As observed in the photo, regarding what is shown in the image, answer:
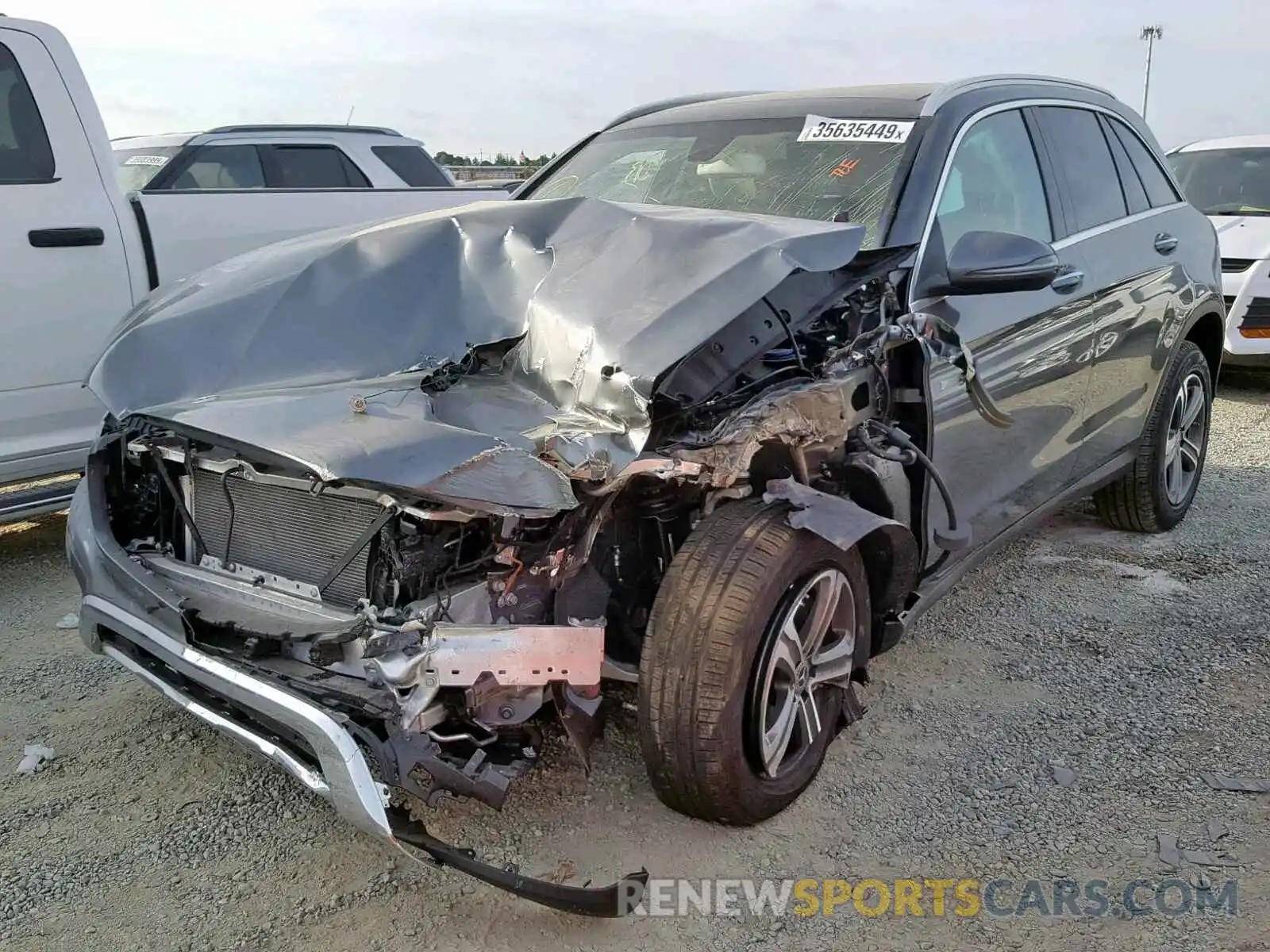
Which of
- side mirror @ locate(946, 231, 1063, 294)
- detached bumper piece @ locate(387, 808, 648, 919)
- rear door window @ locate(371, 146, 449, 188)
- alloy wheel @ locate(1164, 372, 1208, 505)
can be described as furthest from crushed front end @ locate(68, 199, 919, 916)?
rear door window @ locate(371, 146, 449, 188)

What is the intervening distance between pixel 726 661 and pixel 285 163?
652 cm

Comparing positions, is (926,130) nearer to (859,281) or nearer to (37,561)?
(859,281)

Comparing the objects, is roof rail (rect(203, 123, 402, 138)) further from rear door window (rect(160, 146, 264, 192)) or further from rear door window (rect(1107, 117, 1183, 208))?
rear door window (rect(1107, 117, 1183, 208))

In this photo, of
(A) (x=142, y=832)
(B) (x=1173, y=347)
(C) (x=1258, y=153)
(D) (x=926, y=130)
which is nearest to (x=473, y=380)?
(A) (x=142, y=832)

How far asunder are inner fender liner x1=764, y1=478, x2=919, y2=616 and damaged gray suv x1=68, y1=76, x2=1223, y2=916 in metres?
0.01

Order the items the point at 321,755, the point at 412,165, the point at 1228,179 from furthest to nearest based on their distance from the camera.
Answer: the point at 1228,179
the point at 412,165
the point at 321,755

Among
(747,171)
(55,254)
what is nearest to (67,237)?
(55,254)

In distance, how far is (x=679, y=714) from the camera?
95.8 inches

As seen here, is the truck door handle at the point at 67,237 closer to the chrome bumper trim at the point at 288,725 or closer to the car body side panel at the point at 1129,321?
the chrome bumper trim at the point at 288,725

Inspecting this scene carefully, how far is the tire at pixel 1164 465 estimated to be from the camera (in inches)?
183

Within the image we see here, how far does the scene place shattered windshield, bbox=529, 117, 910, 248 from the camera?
11.0ft

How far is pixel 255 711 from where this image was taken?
2.35 m

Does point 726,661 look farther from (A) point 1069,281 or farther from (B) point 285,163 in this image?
(B) point 285,163

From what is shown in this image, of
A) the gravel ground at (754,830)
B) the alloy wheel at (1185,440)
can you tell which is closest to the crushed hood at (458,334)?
the gravel ground at (754,830)
